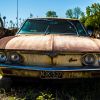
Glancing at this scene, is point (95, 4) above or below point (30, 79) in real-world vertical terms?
above

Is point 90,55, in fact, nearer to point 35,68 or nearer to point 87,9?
point 35,68

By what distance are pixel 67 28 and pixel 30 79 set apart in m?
2.19

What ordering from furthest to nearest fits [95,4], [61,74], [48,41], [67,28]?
[95,4], [67,28], [48,41], [61,74]

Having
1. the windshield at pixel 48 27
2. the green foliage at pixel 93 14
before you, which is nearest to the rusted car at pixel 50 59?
the windshield at pixel 48 27

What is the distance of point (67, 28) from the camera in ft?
26.2

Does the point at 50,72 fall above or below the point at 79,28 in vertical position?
below

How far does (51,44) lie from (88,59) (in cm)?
67

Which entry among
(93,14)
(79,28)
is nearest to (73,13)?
(93,14)

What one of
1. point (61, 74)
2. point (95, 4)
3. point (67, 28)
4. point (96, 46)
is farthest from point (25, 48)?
point (95, 4)

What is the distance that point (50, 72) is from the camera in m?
5.89

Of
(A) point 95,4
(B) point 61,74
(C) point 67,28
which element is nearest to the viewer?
(B) point 61,74

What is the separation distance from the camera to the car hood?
605 centimetres

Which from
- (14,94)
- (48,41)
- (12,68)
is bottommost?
(14,94)

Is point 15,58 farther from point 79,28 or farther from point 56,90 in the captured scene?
point 79,28
